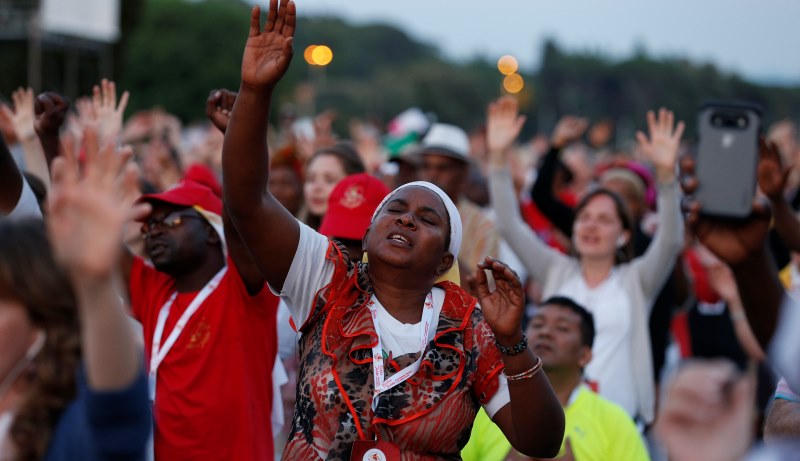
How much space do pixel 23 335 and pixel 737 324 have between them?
20.3 ft

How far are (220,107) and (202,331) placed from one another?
990mm

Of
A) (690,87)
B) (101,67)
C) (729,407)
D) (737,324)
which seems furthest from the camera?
(690,87)

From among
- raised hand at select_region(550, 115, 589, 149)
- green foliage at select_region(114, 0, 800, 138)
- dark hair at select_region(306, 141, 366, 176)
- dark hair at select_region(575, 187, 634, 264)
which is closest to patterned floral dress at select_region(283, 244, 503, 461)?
dark hair at select_region(306, 141, 366, 176)

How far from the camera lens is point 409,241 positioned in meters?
3.39

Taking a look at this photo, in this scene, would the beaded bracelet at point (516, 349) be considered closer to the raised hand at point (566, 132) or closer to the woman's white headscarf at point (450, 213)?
the woman's white headscarf at point (450, 213)

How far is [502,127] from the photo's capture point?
22.1 ft

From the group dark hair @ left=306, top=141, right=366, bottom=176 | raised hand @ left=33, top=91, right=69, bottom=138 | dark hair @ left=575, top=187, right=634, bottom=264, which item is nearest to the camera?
raised hand @ left=33, top=91, right=69, bottom=138

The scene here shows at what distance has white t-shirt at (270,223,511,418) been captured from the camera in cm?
330

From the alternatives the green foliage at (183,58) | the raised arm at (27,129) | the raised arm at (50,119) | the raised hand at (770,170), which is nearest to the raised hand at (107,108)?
the raised arm at (50,119)

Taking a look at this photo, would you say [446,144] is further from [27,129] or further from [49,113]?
[49,113]

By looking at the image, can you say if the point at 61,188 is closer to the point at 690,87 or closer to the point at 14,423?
the point at 14,423

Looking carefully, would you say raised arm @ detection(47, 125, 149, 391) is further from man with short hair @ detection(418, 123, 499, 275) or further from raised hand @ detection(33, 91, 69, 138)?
man with short hair @ detection(418, 123, 499, 275)

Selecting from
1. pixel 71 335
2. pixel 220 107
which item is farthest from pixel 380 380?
pixel 220 107

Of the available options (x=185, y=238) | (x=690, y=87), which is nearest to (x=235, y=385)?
(x=185, y=238)
